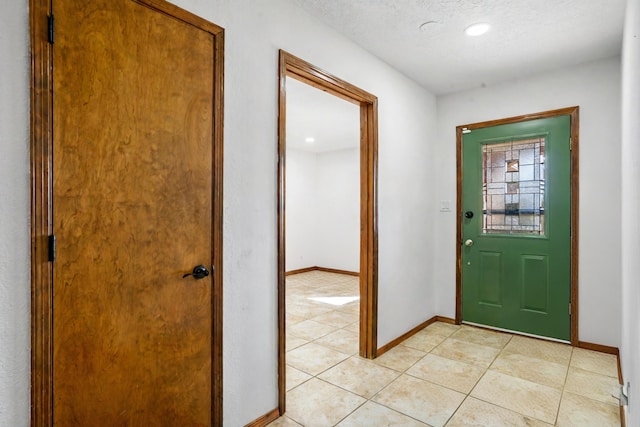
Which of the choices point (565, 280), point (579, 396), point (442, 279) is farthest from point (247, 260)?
point (565, 280)

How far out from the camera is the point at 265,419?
1.99m

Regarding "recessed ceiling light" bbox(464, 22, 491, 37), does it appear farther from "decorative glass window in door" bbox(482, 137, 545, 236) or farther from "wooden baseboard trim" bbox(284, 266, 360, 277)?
"wooden baseboard trim" bbox(284, 266, 360, 277)

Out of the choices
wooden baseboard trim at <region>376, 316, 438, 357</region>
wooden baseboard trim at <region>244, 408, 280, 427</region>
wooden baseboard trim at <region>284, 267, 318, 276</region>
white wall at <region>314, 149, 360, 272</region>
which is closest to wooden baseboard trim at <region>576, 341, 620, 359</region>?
wooden baseboard trim at <region>376, 316, 438, 357</region>

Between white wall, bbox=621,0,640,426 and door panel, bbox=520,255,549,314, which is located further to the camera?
door panel, bbox=520,255,549,314

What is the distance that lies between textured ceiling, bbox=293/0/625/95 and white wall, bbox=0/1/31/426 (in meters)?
1.56

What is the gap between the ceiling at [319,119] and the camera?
152 inches

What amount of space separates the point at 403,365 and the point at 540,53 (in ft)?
9.28

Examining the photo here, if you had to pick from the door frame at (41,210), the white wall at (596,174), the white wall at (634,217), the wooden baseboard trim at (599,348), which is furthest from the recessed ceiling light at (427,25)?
the wooden baseboard trim at (599,348)

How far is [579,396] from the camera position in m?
2.29

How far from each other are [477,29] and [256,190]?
1.99 m

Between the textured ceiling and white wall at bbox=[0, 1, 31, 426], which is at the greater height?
the textured ceiling

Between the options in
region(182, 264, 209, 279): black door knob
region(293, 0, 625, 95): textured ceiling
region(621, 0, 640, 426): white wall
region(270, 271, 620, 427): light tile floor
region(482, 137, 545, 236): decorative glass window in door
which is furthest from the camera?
region(482, 137, 545, 236): decorative glass window in door

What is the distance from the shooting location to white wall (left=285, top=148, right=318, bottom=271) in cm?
696

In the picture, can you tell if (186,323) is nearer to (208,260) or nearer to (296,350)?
(208,260)
